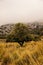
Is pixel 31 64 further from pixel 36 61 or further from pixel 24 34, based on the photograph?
pixel 24 34

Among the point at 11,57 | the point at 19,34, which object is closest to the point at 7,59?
the point at 11,57

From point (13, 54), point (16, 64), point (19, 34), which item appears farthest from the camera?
point (19, 34)

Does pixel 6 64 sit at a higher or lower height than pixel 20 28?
higher

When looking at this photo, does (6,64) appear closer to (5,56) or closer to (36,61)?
(5,56)

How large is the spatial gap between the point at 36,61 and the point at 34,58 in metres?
0.27

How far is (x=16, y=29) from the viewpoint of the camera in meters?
42.7

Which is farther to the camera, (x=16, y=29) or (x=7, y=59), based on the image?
(x=16, y=29)

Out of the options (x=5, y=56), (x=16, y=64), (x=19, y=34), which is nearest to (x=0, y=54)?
(x=5, y=56)

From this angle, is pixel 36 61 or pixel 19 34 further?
pixel 19 34

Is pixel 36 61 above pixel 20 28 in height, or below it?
above

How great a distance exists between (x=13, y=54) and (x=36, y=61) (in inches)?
53.2

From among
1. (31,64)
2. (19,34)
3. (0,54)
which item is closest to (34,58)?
(31,64)

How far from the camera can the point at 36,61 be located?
41.3 feet

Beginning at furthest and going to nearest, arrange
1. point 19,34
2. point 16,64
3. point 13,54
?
1. point 19,34
2. point 13,54
3. point 16,64
